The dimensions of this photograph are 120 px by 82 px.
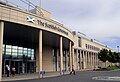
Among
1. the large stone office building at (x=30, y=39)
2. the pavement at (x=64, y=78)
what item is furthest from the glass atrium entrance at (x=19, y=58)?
the pavement at (x=64, y=78)

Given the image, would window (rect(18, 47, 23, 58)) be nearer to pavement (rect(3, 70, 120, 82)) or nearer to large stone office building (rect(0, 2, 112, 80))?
large stone office building (rect(0, 2, 112, 80))

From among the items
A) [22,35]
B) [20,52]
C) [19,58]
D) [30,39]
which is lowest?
[19,58]

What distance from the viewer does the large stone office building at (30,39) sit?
26.3 meters

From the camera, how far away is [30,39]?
4000 centimetres

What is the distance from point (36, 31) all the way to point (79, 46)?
141ft

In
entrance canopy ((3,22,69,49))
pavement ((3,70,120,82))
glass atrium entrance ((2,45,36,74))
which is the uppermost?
entrance canopy ((3,22,69,49))

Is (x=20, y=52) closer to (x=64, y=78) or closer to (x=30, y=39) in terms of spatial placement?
(x=30, y=39)

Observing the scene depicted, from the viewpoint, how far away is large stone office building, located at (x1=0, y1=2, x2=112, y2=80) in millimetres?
26328

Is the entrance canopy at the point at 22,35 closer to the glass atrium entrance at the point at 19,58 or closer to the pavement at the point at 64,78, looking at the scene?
the glass atrium entrance at the point at 19,58

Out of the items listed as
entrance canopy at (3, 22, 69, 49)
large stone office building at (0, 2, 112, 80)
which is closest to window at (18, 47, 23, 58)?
large stone office building at (0, 2, 112, 80)

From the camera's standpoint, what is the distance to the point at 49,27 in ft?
107

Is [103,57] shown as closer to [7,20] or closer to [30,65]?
[30,65]

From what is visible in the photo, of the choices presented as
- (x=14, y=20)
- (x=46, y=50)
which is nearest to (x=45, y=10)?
(x=46, y=50)

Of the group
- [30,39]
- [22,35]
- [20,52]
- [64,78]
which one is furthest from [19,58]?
[64,78]
